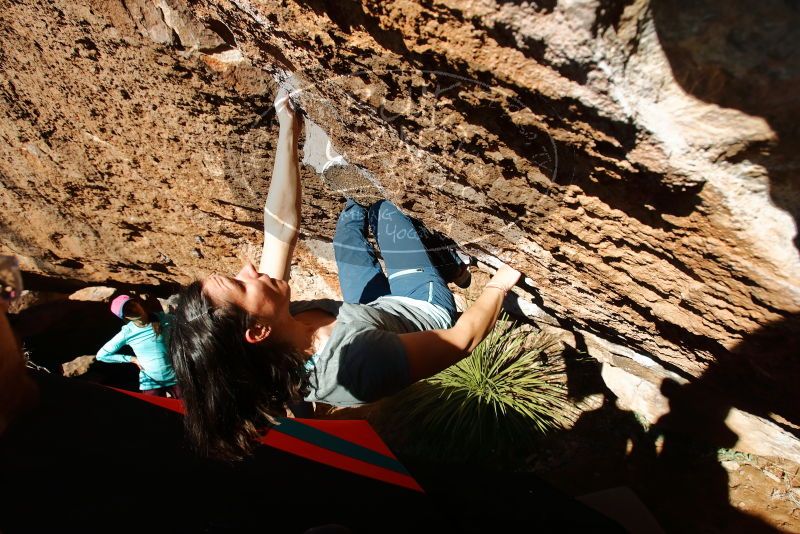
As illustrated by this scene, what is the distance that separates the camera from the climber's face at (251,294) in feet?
4.34

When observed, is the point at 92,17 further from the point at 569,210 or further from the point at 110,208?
the point at 569,210

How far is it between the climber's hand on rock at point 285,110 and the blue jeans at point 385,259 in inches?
20.4

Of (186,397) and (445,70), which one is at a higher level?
(445,70)

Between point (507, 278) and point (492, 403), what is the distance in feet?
4.82

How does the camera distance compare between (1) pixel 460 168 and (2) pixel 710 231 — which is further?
(1) pixel 460 168

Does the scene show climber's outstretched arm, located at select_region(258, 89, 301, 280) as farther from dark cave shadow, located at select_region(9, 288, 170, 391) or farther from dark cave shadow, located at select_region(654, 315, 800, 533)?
dark cave shadow, located at select_region(9, 288, 170, 391)

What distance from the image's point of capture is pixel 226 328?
4.19 feet

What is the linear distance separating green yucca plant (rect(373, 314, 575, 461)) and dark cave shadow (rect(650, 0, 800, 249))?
7.82ft

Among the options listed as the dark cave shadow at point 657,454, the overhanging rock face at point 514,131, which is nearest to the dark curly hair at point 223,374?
the overhanging rock face at point 514,131

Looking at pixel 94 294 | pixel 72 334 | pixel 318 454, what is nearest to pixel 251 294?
pixel 318 454

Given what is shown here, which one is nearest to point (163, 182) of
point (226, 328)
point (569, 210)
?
point (226, 328)

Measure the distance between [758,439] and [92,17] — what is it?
3199 mm

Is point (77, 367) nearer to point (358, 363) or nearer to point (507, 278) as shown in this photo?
point (358, 363)

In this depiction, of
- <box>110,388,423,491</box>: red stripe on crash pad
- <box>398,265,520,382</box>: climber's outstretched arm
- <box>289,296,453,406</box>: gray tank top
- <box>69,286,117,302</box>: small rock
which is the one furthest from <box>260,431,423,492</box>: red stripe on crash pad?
<box>69,286,117,302</box>: small rock
